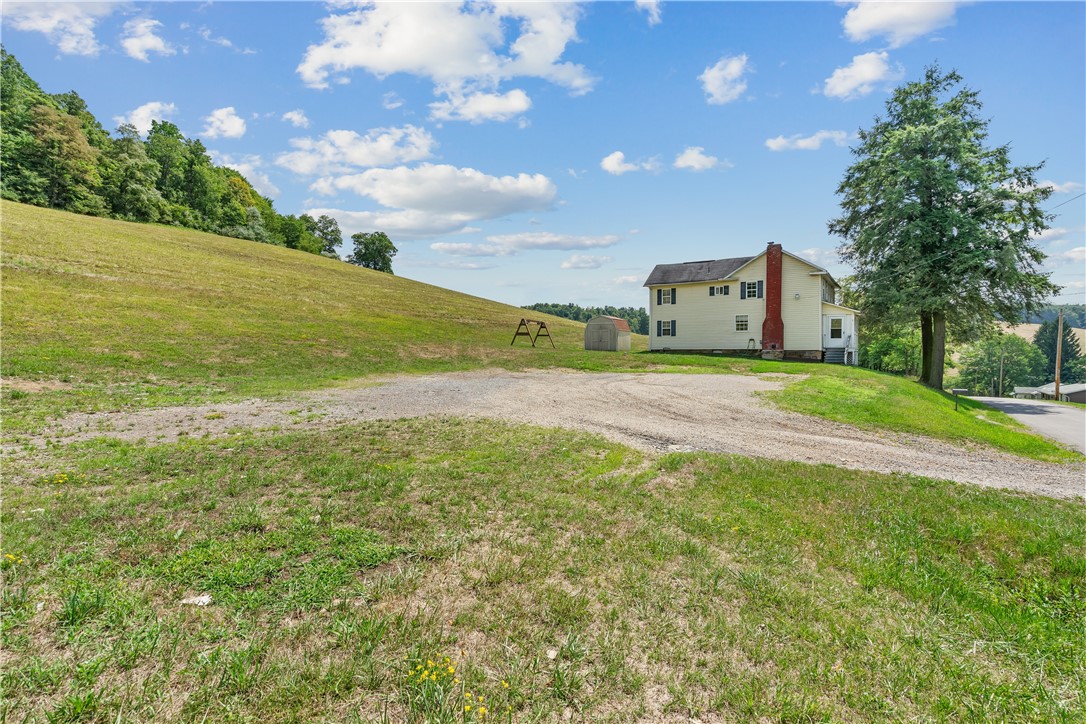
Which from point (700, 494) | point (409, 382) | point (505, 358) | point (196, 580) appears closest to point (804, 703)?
point (700, 494)

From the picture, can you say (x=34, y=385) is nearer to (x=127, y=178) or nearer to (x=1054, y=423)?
(x=1054, y=423)

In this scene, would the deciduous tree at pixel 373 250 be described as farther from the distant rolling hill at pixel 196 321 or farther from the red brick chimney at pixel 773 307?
the red brick chimney at pixel 773 307

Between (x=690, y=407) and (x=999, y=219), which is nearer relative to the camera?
(x=690, y=407)

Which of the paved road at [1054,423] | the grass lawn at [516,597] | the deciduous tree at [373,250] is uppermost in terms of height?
the deciduous tree at [373,250]

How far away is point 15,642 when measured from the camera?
9.67 ft

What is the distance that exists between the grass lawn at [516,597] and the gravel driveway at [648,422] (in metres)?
2.13

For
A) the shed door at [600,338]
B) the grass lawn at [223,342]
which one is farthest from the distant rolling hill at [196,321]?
the shed door at [600,338]

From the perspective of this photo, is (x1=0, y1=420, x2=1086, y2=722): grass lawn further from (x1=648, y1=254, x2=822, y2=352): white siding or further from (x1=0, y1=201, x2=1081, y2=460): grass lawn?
(x1=648, y1=254, x2=822, y2=352): white siding

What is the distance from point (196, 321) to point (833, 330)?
4111 centimetres

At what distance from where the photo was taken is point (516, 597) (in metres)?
3.83

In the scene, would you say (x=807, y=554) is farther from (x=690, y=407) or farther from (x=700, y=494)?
(x=690, y=407)

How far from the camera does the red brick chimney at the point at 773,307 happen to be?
108ft

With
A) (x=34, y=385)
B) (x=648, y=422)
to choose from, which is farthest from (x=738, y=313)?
(x=34, y=385)

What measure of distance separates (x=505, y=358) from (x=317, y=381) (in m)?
12.1
